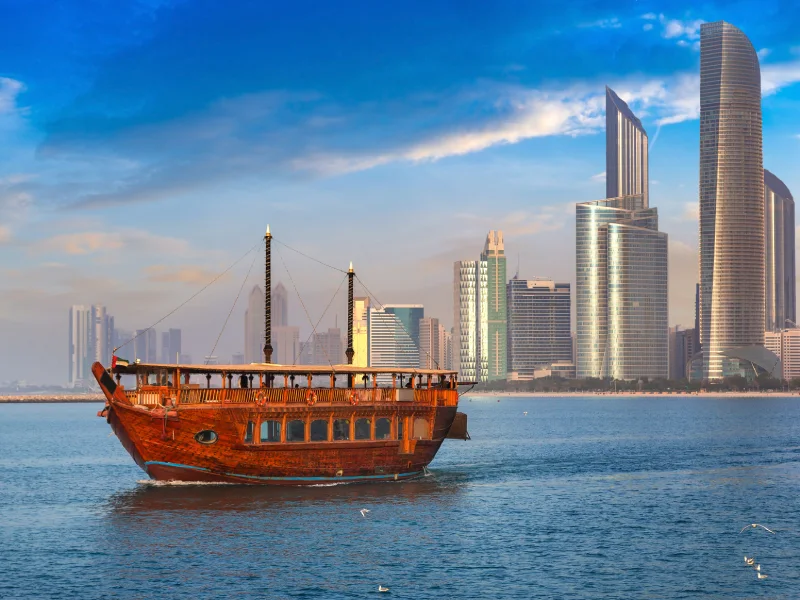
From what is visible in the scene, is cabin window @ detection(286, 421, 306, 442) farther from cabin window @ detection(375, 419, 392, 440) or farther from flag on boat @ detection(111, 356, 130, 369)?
flag on boat @ detection(111, 356, 130, 369)

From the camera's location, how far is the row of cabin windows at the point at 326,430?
5469cm

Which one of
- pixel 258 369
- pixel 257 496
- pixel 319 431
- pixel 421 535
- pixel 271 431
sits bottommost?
pixel 421 535

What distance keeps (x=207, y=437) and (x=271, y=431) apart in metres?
3.42

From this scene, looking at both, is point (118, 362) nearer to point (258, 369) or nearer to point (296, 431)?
point (258, 369)

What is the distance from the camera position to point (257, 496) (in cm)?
5300

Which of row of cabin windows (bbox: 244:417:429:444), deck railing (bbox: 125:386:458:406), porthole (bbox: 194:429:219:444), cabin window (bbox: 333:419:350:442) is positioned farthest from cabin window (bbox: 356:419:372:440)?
porthole (bbox: 194:429:219:444)

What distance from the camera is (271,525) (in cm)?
4547

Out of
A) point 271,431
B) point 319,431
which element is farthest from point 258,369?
point 319,431

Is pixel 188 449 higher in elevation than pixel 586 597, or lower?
higher

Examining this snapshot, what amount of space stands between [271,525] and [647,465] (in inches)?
1486

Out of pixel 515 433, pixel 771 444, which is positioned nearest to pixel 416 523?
pixel 771 444

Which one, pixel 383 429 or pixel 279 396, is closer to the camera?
pixel 279 396

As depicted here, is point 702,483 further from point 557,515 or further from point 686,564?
point 686,564

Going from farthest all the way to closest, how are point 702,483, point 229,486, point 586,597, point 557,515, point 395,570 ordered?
point 702,483 < point 229,486 < point 557,515 < point 395,570 < point 586,597
